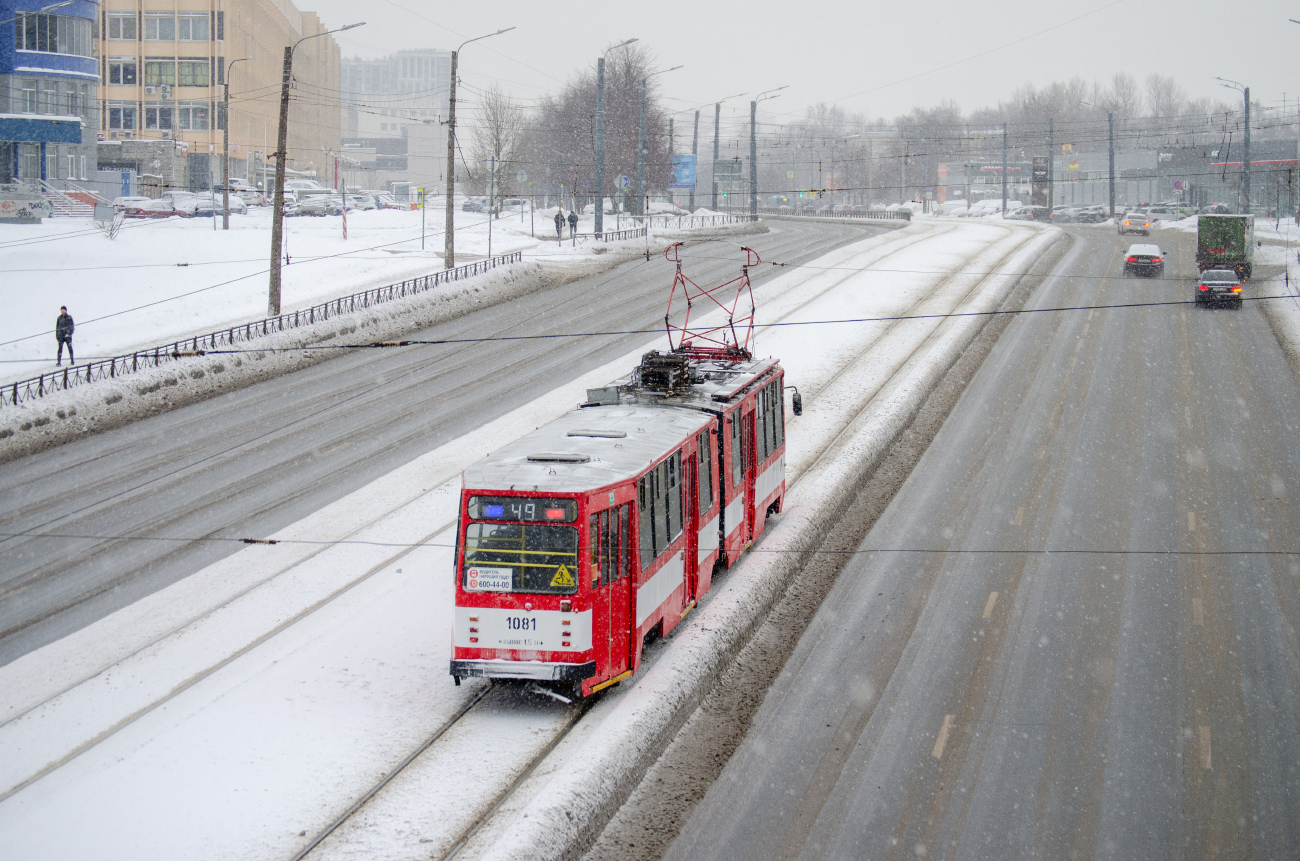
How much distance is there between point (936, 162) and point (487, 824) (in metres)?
135

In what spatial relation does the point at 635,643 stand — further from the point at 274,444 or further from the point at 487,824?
the point at 274,444

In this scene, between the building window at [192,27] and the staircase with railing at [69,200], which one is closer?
the staircase with railing at [69,200]

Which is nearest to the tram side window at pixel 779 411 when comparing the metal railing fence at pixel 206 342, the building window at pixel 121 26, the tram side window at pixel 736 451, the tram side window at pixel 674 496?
the tram side window at pixel 736 451

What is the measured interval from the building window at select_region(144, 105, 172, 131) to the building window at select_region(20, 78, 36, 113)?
95.7ft

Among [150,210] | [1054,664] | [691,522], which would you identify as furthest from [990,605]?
[150,210]

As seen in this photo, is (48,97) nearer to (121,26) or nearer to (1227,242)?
(121,26)

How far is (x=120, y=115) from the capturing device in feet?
308

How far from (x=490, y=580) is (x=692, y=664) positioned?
9.97 ft

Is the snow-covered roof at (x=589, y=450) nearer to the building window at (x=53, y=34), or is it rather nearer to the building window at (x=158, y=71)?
the building window at (x=53, y=34)

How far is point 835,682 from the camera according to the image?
44.2 ft

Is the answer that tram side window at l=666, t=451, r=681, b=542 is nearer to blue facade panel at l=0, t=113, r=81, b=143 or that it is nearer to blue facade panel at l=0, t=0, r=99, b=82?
blue facade panel at l=0, t=113, r=81, b=143

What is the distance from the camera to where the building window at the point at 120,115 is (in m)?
93.4

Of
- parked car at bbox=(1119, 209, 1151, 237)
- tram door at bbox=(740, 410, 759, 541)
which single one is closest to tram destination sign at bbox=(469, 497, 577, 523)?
tram door at bbox=(740, 410, 759, 541)

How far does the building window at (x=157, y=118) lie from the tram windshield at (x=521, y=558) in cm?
9206
